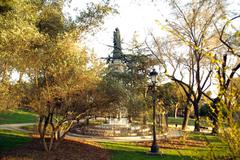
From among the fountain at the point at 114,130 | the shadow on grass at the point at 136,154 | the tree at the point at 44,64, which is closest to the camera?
the tree at the point at 44,64

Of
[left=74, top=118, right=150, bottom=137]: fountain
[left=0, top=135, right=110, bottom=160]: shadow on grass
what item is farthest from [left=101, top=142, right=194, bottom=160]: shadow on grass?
[left=74, top=118, right=150, bottom=137]: fountain

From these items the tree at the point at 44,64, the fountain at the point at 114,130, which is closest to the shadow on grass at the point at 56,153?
the tree at the point at 44,64

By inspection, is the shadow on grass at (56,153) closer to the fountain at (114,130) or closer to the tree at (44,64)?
the tree at (44,64)

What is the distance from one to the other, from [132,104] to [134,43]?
15.7 m

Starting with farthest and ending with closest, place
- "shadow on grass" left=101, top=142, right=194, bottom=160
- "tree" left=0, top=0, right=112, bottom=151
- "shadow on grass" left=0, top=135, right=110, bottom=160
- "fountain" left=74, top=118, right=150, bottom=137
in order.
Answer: "fountain" left=74, top=118, right=150, bottom=137 < "shadow on grass" left=101, top=142, right=194, bottom=160 < "shadow on grass" left=0, top=135, right=110, bottom=160 < "tree" left=0, top=0, right=112, bottom=151

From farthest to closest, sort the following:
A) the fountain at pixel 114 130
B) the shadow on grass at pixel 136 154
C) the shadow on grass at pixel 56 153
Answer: the fountain at pixel 114 130, the shadow on grass at pixel 136 154, the shadow on grass at pixel 56 153

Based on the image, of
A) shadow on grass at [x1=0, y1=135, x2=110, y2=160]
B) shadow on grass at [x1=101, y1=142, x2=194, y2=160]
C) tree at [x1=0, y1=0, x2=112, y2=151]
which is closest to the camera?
tree at [x1=0, y1=0, x2=112, y2=151]

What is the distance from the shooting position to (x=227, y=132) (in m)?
3.63

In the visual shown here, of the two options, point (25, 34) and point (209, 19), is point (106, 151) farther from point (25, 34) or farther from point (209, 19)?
point (209, 19)

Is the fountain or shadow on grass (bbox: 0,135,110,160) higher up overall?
the fountain

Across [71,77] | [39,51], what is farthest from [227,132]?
[39,51]

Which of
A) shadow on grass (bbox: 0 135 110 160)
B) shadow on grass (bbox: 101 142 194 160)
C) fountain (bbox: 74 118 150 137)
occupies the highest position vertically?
fountain (bbox: 74 118 150 137)

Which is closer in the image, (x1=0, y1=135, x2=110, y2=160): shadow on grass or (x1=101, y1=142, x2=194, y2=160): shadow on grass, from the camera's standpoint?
(x1=0, y1=135, x2=110, y2=160): shadow on grass

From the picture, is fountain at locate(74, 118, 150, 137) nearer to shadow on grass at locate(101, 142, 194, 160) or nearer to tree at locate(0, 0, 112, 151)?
shadow on grass at locate(101, 142, 194, 160)
